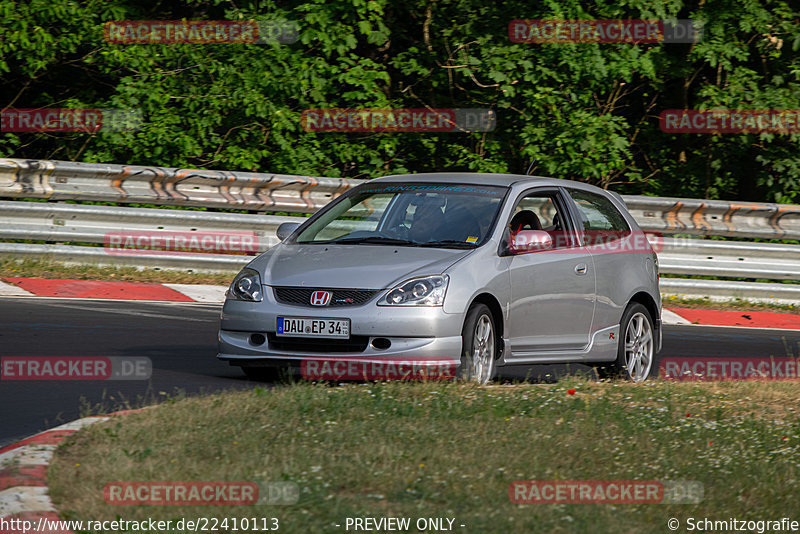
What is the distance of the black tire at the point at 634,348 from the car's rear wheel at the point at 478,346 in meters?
1.59

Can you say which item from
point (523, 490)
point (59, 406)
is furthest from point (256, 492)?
point (59, 406)

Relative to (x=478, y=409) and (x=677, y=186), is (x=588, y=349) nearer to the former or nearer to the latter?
(x=478, y=409)

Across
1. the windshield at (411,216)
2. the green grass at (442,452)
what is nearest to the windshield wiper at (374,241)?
the windshield at (411,216)

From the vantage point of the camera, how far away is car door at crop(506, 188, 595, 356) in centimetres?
840

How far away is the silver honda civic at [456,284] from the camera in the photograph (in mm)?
7664

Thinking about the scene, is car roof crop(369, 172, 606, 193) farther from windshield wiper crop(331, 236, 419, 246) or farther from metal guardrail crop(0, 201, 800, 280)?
metal guardrail crop(0, 201, 800, 280)

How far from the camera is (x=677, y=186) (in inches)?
709

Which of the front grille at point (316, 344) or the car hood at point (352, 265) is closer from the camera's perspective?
the front grille at point (316, 344)

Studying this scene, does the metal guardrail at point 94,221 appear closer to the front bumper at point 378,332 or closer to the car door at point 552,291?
the car door at point 552,291

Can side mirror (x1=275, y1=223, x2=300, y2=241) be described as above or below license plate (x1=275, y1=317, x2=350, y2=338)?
above

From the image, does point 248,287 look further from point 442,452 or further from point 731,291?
point 731,291

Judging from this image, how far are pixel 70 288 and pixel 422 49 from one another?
688cm

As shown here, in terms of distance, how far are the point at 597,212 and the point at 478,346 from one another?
7.05 ft

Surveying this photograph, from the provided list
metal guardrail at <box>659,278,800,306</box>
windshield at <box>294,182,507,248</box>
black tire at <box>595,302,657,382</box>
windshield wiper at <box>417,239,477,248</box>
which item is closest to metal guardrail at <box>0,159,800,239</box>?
metal guardrail at <box>659,278,800,306</box>
